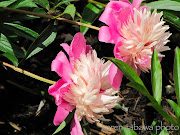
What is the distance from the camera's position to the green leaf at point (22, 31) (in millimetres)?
1055

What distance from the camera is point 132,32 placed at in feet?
2.50

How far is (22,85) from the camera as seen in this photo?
4.35 feet

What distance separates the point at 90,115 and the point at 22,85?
2.20 ft

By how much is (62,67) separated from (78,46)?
8cm

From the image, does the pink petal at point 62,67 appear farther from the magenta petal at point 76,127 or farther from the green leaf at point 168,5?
the green leaf at point 168,5

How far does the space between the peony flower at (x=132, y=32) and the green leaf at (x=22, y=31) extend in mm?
391

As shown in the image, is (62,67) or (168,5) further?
(168,5)

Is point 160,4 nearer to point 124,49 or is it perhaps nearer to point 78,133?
point 124,49

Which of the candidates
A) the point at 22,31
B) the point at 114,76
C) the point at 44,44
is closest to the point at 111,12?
the point at 114,76

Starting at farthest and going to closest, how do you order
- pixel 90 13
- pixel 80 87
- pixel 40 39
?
1. pixel 90 13
2. pixel 40 39
3. pixel 80 87

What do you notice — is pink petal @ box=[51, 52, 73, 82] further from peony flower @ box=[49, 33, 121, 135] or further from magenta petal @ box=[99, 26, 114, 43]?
A: magenta petal @ box=[99, 26, 114, 43]

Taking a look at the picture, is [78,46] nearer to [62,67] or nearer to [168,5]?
[62,67]

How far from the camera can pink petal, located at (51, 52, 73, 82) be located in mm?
737

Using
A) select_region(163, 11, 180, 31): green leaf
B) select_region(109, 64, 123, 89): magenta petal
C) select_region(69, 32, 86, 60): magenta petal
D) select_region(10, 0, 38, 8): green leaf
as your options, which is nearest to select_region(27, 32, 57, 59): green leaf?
select_region(10, 0, 38, 8): green leaf
